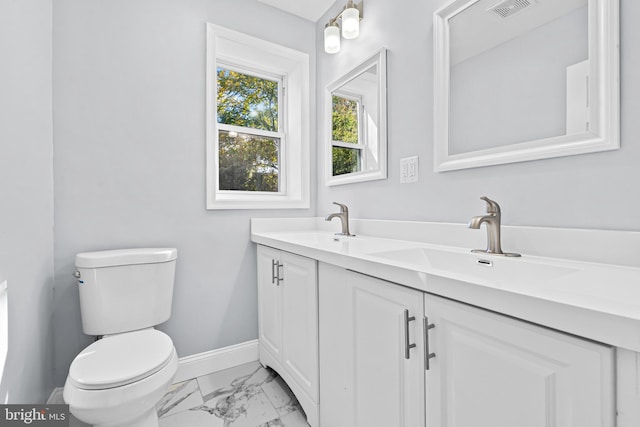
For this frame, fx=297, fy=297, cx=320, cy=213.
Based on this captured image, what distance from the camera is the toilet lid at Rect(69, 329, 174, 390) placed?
1012 millimetres

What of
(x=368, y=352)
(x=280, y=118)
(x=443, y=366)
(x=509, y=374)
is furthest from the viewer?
(x=280, y=118)

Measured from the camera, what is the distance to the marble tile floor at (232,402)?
139cm

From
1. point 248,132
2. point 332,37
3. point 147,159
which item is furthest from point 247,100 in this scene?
point 147,159

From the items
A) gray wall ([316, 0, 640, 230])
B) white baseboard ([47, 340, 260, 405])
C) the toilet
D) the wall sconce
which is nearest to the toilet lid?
the toilet

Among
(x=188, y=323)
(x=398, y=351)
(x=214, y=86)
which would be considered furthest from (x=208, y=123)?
(x=398, y=351)

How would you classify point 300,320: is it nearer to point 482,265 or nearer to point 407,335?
point 407,335

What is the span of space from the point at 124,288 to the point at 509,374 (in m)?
1.58

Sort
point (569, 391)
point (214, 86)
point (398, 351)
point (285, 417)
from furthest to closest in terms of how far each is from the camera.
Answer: point (214, 86) < point (285, 417) < point (398, 351) < point (569, 391)

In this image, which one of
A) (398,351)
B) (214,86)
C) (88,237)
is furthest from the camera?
(214,86)

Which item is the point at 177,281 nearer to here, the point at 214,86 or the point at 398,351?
the point at 214,86

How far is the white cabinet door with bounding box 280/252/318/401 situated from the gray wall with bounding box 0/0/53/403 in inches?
40.0

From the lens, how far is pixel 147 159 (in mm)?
1672

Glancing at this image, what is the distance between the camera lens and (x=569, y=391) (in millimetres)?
529

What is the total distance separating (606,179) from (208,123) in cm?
187
